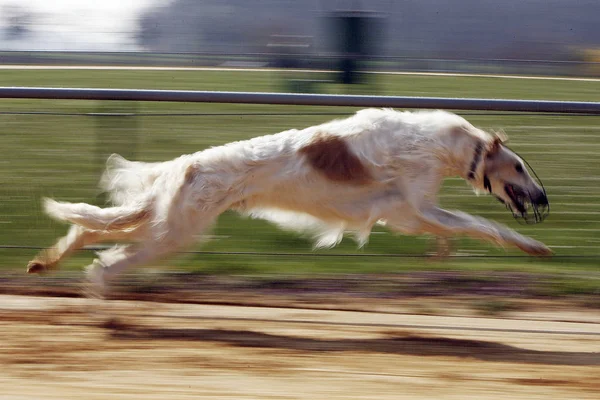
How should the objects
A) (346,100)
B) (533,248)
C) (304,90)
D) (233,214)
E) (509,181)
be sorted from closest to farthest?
(533,248) → (509,181) → (346,100) → (233,214) → (304,90)

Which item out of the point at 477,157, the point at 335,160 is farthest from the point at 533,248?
the point at 335,160

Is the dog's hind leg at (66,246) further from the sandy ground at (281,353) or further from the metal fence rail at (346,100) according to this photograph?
the metal fence rail at (346,100)

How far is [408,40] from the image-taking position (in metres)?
24.5

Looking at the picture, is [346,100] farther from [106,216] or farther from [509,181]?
[106,216]

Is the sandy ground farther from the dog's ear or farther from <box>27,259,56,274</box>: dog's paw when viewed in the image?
the dog's ear

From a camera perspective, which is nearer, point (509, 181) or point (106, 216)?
point (106, 216)

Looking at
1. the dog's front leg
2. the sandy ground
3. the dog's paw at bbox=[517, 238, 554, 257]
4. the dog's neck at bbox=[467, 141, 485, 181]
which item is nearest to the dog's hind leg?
the sandy ground

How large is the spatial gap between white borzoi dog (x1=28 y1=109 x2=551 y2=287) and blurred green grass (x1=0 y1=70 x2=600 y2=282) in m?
0.99

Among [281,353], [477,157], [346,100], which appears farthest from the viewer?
[346,100]

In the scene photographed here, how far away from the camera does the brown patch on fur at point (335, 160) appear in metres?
5.27

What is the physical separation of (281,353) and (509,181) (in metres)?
1.75

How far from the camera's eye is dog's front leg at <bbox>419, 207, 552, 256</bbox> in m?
5.21

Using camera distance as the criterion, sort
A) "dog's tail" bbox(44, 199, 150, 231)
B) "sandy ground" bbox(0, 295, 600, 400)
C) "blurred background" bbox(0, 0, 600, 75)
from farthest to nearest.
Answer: "blurred background" bbox(0, 0, 600, 75)
"dog's tail" bbox(44, 199, 150, 231)
"sandy ground" bbox(0, 295, 600, 400)

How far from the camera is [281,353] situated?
4.80 metres
